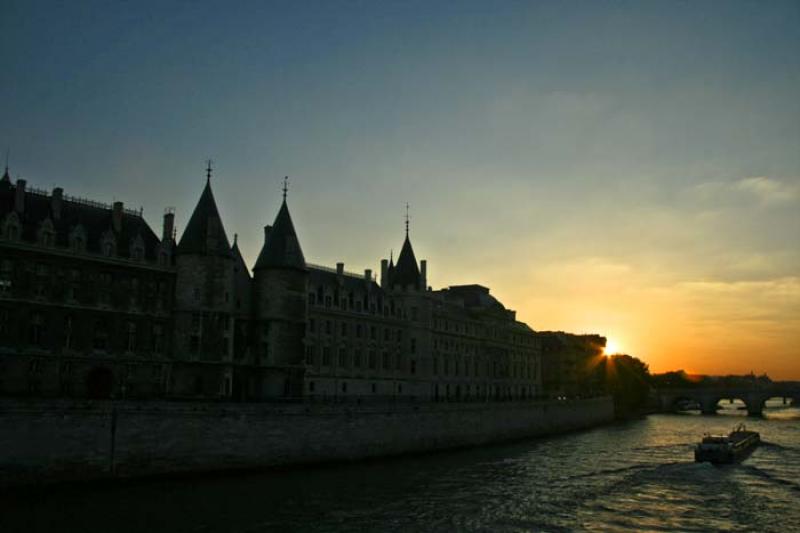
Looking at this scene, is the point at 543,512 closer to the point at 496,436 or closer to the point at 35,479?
the point at 35,479

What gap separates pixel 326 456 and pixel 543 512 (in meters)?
19.4

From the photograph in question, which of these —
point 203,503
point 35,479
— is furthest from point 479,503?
point 35,479

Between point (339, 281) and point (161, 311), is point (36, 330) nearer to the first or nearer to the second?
point (161, 311)

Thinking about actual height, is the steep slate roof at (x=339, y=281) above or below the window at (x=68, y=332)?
above

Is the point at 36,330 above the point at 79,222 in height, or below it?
below

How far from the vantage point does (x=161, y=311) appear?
5425cm

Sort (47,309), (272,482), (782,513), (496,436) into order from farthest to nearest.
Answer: (496,436)
(47,309)
(272,482)
(782,513)

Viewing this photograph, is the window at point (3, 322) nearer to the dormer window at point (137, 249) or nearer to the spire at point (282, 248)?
the dormer window at point (137, 249)

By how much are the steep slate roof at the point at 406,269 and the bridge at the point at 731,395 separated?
88.8 m

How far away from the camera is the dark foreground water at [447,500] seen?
111ft

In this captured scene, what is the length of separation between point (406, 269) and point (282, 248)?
83.2 ft

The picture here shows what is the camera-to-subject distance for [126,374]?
171ft

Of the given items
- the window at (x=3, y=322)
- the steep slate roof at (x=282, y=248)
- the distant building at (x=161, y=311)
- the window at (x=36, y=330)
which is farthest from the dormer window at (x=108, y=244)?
the steep slate roof at (x=282, y=248)

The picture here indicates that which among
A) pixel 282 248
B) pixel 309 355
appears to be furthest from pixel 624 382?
pixel 282 248
